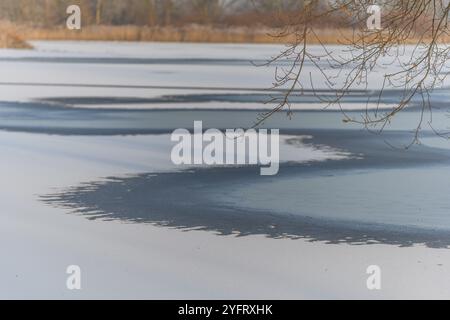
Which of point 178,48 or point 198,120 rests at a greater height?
point 178,48

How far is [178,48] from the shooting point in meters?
10.2

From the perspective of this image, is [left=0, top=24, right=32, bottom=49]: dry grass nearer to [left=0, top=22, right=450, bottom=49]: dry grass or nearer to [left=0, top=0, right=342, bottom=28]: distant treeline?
[left=0, top=22, right=450, bottom=49]: dry grass

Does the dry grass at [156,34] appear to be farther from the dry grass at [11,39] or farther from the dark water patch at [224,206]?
the dark water patch at [224,206]

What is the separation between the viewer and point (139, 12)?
10.0m

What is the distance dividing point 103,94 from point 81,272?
15.7 ft

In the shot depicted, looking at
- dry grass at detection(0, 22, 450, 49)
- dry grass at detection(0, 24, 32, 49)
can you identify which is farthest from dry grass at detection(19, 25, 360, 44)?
dry grass at detection(0, 24, 32, 49)

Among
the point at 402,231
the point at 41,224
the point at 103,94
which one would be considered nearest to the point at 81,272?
the point at 41,224

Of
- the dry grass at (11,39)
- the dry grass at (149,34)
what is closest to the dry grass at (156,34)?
the dry grass at (149,34)

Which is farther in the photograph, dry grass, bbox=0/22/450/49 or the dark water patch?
dry grass, bbox=0/22/450/49

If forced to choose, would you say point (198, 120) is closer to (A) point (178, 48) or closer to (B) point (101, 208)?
(A) point (178, 48)

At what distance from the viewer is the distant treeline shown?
980 centimetres

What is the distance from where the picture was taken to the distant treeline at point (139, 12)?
32.2 ft

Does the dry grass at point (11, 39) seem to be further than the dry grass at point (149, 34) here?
Yes
